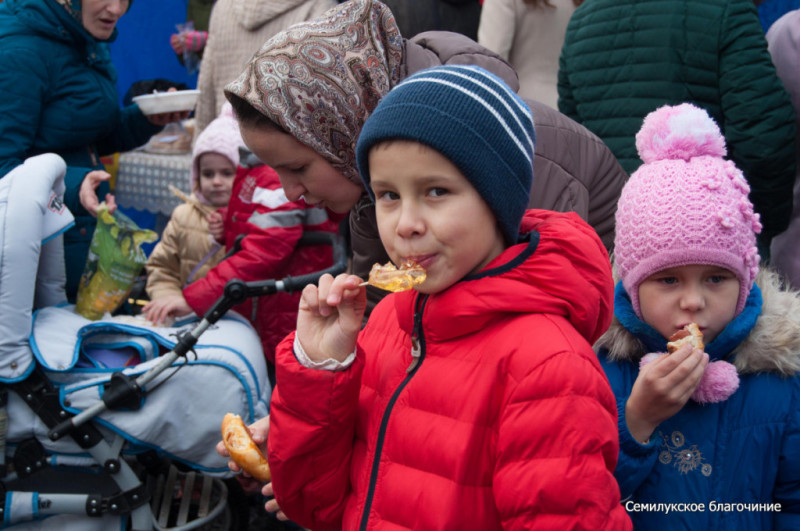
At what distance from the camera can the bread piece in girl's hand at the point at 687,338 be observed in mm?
1544

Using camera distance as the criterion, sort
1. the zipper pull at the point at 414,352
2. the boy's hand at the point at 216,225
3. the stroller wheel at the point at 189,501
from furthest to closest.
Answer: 1. the boy's hand at the point at 216,225
2. the stroller wheel at the point at 189,501
3. the zipper pull at the point at 414,352

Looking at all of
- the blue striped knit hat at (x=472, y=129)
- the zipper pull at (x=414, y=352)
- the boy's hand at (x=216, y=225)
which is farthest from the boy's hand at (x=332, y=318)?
the boy's hand at (x=216, y=225)

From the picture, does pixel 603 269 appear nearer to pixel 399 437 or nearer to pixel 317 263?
pixel 399 437

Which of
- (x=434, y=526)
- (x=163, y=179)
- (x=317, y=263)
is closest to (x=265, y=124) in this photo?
(x=434, y=526)

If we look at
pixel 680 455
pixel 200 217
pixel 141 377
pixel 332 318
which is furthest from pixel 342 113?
pixel 200 217

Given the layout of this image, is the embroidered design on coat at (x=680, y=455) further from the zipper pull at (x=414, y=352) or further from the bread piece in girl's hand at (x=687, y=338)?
the zipper pull at (x=414, y=352)

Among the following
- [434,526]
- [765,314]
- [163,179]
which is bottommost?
[163,179]

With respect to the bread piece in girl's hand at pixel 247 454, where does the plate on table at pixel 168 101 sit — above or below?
above

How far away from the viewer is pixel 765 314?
1.66 metres

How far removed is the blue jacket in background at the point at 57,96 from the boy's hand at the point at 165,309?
342 millimetres

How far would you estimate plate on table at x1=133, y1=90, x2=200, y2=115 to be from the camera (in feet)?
11.2

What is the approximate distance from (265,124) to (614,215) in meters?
0.96

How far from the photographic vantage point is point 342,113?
1.87 m

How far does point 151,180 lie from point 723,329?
4.26 meters
